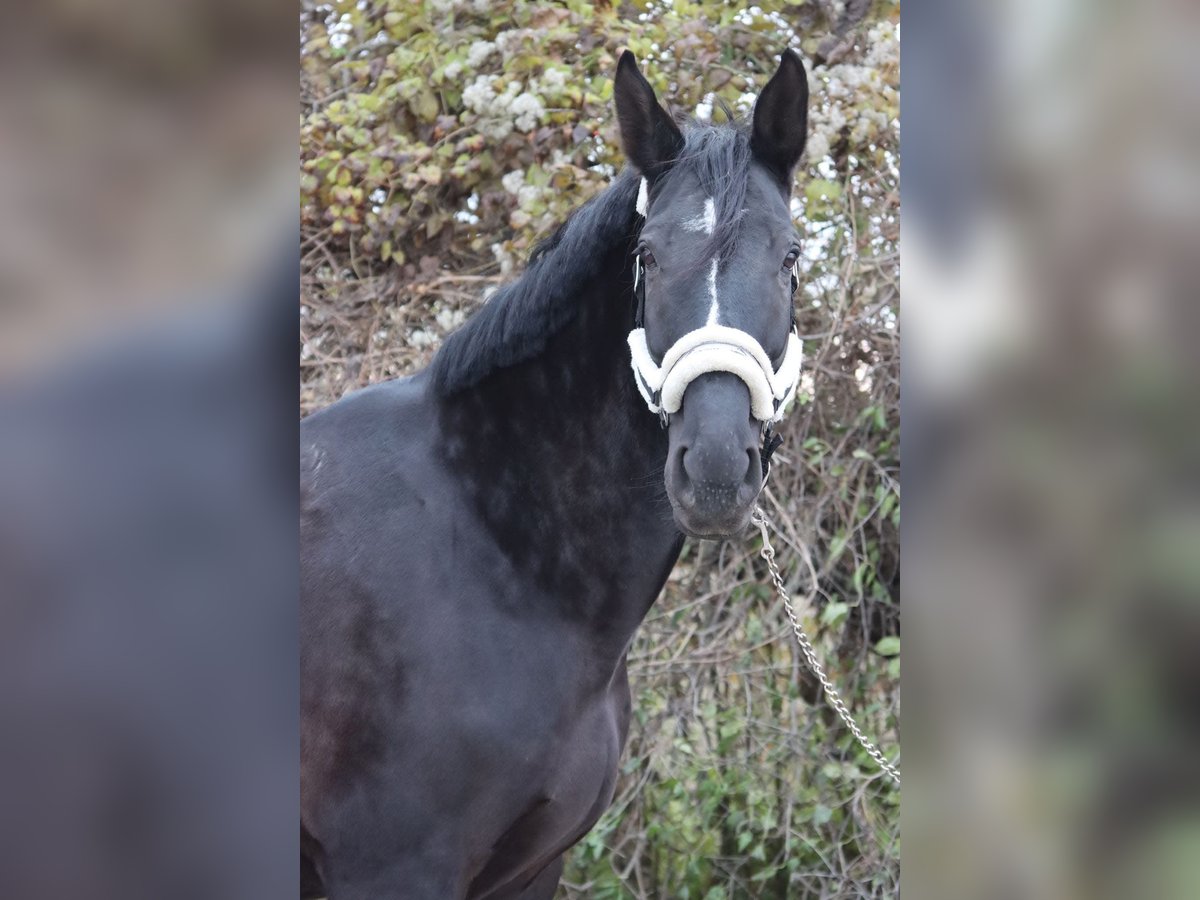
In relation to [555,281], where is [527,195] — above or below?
above

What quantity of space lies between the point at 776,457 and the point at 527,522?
6.23 feet

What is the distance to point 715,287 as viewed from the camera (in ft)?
6.44

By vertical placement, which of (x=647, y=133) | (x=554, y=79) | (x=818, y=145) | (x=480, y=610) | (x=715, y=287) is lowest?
(x=480, y=610)

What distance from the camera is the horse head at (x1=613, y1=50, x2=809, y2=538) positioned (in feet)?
6.14

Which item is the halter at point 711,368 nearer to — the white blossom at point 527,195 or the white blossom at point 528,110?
the white blossom at point 527,195

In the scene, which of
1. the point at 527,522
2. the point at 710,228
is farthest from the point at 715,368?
the point at 527,522

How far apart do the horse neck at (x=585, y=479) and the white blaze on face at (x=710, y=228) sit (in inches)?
9.6

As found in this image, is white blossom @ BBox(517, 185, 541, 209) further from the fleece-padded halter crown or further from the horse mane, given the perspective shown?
the fleece-padded halter crown

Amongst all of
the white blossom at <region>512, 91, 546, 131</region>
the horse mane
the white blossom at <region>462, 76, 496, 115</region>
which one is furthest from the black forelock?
the white blossom at <region>462, 76, 496, 115</region>

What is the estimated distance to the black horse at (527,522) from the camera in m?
2.05

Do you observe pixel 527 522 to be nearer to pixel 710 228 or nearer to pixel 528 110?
pixel 710 228
